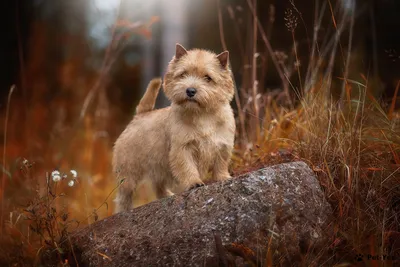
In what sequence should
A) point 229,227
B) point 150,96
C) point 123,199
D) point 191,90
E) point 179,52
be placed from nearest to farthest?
1. point 229,227
2. point 191,90
3. point 179,52
4. point 123,199
5. point 150,96

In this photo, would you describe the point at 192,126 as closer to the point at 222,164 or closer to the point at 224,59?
the point at 222,164

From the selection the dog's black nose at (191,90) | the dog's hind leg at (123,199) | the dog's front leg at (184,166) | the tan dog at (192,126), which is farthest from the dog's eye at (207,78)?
the dog's hind leg at (123,199)

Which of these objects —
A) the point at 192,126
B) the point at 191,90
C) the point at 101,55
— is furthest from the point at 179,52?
the point at 101,55

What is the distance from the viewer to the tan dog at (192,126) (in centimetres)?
400

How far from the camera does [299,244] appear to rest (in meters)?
3.52

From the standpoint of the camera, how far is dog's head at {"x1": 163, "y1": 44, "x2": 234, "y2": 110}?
391 cm

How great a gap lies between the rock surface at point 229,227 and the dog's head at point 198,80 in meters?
0.69

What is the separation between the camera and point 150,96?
4.99 metres

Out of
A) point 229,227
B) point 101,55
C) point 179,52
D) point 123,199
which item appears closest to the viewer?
point 229,227

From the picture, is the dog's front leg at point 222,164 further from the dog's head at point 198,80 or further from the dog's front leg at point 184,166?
the dog's head at point 198,80

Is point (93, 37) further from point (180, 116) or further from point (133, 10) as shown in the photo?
point (180, 116)

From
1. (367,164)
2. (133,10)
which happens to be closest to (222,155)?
(367,164)

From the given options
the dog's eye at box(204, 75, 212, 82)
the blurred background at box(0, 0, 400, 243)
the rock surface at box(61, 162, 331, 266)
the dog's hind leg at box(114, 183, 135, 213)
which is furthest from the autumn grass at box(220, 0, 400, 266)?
the blurred background at box(0, 0, 400, 243)

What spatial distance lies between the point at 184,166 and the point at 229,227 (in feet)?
2.57
